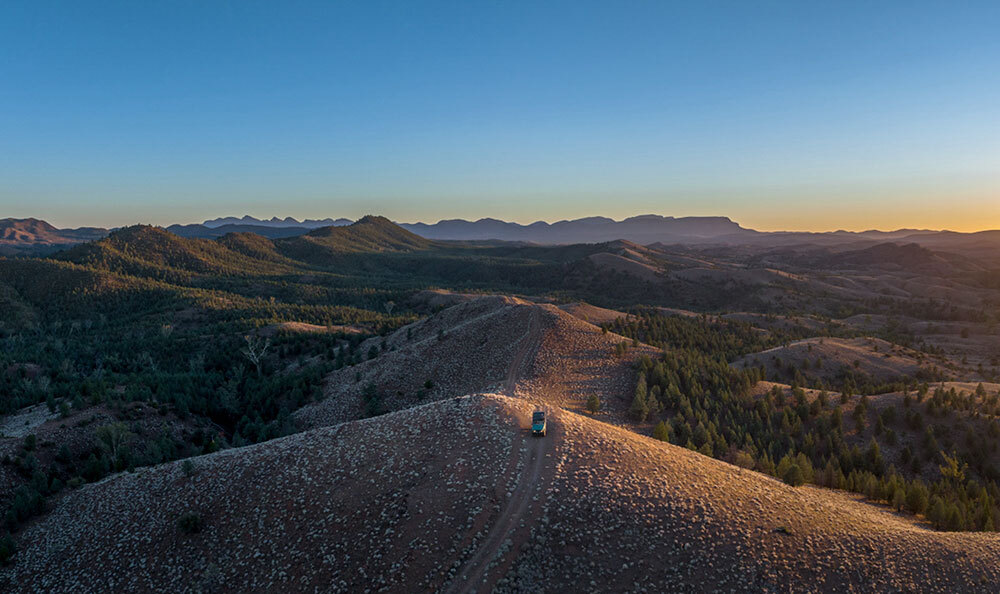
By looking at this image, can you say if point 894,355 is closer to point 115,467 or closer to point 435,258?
point 115,467

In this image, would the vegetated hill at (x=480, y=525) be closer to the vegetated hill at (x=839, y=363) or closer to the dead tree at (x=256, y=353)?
the vegetated hill at (x=839, y=363)

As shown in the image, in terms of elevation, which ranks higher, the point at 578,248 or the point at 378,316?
the point at 578,248

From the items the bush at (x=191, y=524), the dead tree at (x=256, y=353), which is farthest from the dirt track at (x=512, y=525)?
the dead tree at (x=256, y=353)

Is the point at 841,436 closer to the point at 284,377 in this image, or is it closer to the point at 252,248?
the point at 284,377

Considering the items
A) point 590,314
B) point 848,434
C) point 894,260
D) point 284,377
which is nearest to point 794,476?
point 848,434

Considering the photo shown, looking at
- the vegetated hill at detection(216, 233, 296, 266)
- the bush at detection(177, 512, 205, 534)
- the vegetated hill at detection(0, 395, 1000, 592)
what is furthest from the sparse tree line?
the vegetated hill at detection(216, 233, 296, 266)

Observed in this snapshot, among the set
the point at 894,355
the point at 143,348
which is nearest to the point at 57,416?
the point at 143,348
